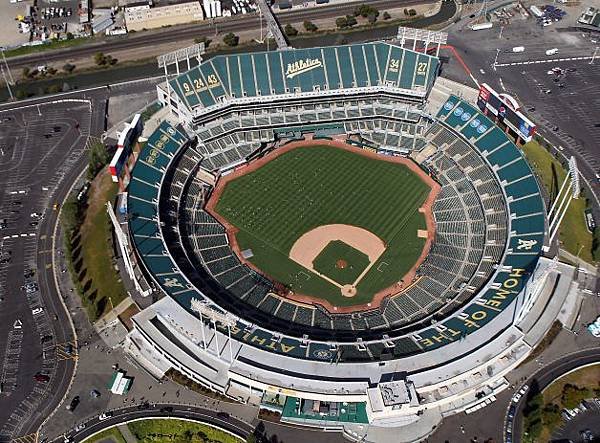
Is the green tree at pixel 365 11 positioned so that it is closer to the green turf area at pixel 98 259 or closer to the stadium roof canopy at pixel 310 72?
the stadium roof canopy at pixel 310 72

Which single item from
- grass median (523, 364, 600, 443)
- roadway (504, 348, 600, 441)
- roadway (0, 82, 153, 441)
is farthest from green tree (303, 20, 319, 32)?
grass median (523, 364, 600, 443)

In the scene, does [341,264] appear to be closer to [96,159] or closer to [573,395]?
[573,395]

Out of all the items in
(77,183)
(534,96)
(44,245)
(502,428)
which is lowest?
(502,428)

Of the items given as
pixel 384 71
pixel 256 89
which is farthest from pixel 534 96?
pixel 256 89

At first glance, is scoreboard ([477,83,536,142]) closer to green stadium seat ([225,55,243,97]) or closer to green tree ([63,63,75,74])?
green stadium seat ([225,55,243,97])

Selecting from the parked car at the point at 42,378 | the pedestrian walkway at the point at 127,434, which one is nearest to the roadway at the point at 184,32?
the parked car at the point at 42,378

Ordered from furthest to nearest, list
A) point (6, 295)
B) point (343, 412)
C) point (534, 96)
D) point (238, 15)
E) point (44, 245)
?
point (238, 15) → point (534, 96) → point (44, 245) → point (6, 295) → point (343, 412)

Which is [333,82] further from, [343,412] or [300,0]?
[343,412]

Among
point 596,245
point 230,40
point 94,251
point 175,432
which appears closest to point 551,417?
point 596,245
